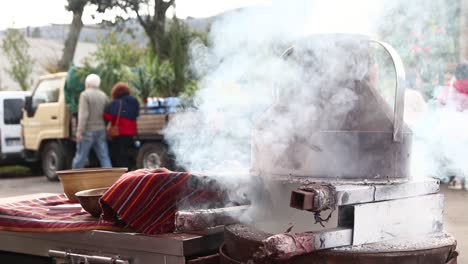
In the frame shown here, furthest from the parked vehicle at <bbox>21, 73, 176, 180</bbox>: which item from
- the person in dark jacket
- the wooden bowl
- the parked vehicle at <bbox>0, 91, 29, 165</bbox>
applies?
the wooden bowl

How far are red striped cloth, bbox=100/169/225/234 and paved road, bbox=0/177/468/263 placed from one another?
269 cm

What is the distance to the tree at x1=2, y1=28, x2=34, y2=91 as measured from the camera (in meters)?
20.5

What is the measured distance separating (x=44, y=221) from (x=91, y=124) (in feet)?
20.9

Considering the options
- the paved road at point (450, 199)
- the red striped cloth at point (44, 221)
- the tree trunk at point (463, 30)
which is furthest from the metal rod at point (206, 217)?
the paved road at point (450, 199)

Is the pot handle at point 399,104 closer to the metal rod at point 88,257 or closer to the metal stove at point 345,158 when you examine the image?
the metal stove at point 345,158

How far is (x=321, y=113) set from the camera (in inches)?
83.0

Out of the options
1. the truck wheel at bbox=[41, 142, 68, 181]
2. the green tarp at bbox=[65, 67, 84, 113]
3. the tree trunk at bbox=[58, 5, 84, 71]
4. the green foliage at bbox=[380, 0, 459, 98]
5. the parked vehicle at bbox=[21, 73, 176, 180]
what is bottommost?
the truck wheel at bbox=[41, 142, 68, 181]

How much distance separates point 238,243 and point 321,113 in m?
0.55

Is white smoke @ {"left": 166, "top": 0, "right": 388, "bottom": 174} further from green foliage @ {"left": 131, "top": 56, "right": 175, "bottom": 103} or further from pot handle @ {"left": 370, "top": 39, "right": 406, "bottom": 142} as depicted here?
green foliage @ {"left": 131, "top": 56, "right": 175, "bottom": 103}

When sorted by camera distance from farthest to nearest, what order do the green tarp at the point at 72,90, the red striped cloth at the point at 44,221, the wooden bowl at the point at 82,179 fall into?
1. the green tarp at the point at 72,90
2. the wooden bowl at the point at 82,179
3. the red striped cloth at the point at 44,221

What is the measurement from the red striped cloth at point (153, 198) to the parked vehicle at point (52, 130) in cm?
753

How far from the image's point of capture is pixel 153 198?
2.39 metres

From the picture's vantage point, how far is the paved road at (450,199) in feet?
17.2

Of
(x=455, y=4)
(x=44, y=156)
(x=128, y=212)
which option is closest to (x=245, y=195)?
(x=128, y=212)
